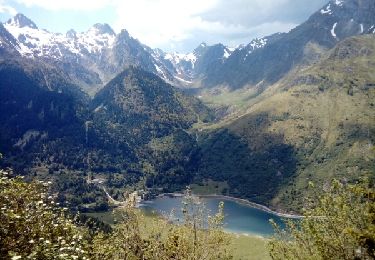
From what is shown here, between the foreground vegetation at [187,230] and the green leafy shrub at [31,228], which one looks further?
the foreground vegetation at [187,230]

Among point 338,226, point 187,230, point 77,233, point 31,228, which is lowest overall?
point 187,230

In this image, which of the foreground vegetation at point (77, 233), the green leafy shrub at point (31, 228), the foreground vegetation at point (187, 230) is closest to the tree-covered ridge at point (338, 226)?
the foreground vegetation at point (187, 230)

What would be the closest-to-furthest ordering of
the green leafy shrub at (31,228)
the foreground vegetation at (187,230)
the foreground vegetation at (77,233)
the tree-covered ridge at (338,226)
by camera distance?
the green leafy shrub at (31,228), the foreground vegetation at (77,233), the foreground vegetation at (187,230), the tree-covered ridge at (338,226)

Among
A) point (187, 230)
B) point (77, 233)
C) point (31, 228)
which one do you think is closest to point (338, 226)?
point (187, 230)

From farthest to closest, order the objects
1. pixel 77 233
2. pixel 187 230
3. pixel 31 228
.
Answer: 1. pixel 187 230
2. pixel 77 233
3. pixel 31 228

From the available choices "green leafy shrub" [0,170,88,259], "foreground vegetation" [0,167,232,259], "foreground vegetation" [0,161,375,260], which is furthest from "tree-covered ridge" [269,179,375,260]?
"green leafy shrub" [0,170,88,259]

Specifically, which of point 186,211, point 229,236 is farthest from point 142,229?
point 229,236

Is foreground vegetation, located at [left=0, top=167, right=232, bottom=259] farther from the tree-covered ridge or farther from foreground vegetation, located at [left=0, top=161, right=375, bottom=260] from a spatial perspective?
the tree-covered ridge

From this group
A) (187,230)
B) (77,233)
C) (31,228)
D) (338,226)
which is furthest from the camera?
(187,230)

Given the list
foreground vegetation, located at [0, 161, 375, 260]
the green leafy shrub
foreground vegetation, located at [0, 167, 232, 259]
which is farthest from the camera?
foreground vegetation, located at [0, 161, 375, 260]

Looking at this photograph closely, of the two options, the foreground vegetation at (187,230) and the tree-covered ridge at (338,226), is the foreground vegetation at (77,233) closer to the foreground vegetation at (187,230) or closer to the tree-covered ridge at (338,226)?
the foreground vegetation at (187,230)

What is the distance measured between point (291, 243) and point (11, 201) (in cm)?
2276

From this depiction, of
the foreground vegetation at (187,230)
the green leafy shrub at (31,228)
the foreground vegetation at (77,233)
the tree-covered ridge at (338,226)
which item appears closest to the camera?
the green leafy shrub at (31,228)

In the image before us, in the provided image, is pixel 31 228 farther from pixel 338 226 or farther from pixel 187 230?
pixel 338 226
